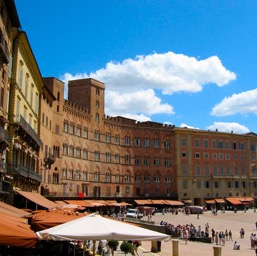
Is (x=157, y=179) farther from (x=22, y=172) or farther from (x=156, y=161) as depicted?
(x=22, y=172)

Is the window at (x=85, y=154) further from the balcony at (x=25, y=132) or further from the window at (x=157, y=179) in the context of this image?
the balcony at (x=25, y=132)

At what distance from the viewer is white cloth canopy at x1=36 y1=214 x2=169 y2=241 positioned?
10.4 metres

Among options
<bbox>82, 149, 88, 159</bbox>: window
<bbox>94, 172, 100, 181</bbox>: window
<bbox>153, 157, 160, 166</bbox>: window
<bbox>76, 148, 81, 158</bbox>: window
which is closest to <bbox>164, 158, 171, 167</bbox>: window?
<bbox>153, 157, 160, 166</bbox>: window

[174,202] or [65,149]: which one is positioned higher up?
[65,149]

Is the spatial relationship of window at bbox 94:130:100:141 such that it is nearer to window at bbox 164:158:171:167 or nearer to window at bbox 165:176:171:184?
window at bbox 164:158:171:167

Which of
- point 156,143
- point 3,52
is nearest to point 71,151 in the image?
point 156,143

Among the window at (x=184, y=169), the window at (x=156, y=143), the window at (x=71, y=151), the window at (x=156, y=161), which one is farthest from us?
the window at (x=184, y=169)

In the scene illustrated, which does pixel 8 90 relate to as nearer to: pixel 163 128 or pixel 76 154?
pixel 76 154

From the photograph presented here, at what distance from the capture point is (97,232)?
10.6 metres

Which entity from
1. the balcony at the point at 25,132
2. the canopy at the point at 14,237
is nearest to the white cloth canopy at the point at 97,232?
the canopy at the point at 14,237

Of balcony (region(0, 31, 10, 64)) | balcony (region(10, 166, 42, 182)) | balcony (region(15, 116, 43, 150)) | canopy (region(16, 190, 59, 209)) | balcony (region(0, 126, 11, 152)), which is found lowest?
canopy (region(16, 190, 59, 209))

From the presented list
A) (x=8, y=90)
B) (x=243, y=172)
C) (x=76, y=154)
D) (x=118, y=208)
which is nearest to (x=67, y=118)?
(x=76, y=154)

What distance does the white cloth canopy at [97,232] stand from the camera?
1044cm

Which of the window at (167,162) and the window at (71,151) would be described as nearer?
the window at (71,151)
